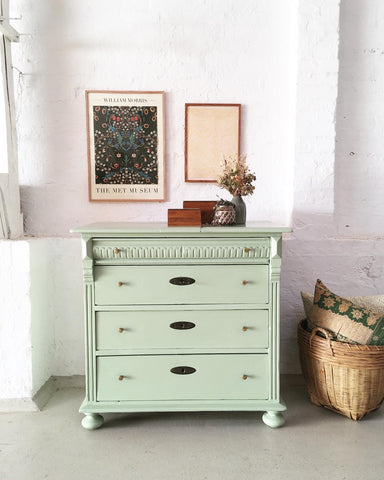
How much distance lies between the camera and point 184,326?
243cm

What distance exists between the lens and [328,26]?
2.93 metres

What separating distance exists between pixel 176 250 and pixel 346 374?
1311 mm

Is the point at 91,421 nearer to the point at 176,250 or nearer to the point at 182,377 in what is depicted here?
the point at 182,377

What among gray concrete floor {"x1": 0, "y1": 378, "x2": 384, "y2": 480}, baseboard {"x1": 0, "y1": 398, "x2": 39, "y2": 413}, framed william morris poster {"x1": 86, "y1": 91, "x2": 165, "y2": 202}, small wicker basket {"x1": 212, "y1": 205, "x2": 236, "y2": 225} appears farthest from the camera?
framed william morris poster {"x1": 86, "y1": 91, "x2": 165, "y2": 202}

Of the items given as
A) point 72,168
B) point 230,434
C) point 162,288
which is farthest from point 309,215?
point 72,168

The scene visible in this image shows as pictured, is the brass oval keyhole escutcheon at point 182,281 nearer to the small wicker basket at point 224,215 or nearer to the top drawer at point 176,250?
the top drawer at point 176,250

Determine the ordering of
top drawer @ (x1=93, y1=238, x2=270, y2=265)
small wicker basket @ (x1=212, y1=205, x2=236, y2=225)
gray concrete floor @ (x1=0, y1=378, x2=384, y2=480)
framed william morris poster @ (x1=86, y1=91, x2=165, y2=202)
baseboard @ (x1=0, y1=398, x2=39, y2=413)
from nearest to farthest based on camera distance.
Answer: gray concrete floor @ (x1=0, y1=378, x2=384, y2=480)
top drawer @ (x1=93, y1=238, x2=270, y2=265)
small wicker basket @ (x1=212, y1=205, x2=236, y2=225)
baseboard @ (x1=0, y1=398, x2=39, y2=413)
framed william morris poster @ (x1=86, y1=91, x2=165, y2=202)

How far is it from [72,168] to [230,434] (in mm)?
2189

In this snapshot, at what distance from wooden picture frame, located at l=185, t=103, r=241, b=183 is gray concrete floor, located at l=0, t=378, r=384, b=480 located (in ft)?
5.77

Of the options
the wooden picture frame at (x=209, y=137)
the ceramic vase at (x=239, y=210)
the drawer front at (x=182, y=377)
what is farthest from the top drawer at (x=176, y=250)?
the wooden picture frame at (x=209, y=137)

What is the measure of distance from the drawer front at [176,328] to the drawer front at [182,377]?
84 mm

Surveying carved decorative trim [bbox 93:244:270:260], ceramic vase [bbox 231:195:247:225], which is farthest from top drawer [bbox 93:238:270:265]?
ceramic vase [bbox 231:195:247:225]

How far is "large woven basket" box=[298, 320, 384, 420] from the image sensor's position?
246cm

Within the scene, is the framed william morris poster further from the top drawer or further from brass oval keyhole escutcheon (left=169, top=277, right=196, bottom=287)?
brass oval keyhole escutcheon (left=169, top=277, right=196, bottom=287)
